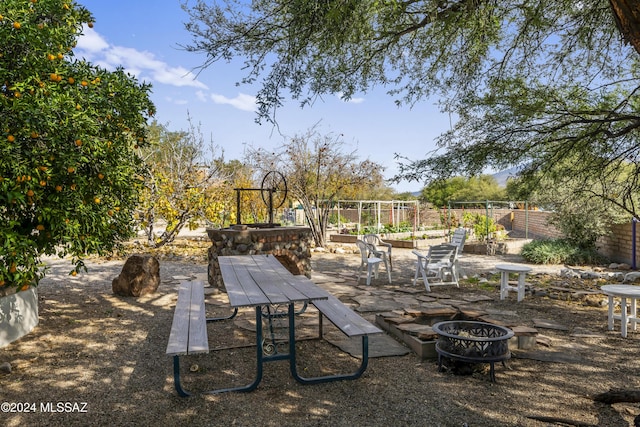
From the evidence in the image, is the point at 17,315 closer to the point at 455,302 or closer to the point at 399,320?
the point at 399,320

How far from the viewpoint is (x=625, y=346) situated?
4277mm

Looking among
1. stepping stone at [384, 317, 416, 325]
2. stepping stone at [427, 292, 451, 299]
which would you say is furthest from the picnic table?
stepping stone at [427, 292, 451, 299]

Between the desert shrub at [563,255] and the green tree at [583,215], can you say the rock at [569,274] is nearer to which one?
the green tree at [583,215]

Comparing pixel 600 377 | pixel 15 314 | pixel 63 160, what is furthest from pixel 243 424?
pixel 15 314

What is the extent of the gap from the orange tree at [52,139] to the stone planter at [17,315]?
80cm

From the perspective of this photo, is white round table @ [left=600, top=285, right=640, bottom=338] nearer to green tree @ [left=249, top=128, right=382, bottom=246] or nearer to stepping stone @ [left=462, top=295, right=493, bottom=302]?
stepping stone @ [left=462, top=295, right=493, bottom=302]

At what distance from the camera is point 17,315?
441 centimetres

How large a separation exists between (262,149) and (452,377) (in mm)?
12936

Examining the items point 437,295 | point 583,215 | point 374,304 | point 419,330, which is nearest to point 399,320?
point 419,330

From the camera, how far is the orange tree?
329 centimetres

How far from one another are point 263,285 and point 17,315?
2.77m

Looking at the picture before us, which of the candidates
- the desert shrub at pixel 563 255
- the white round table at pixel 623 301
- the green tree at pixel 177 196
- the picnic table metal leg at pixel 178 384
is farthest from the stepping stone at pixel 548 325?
the green tree at pixel 177 196

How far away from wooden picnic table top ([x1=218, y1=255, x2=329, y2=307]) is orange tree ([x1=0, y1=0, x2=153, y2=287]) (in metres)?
1.39

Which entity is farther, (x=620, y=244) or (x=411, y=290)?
(x=620, y=244)
